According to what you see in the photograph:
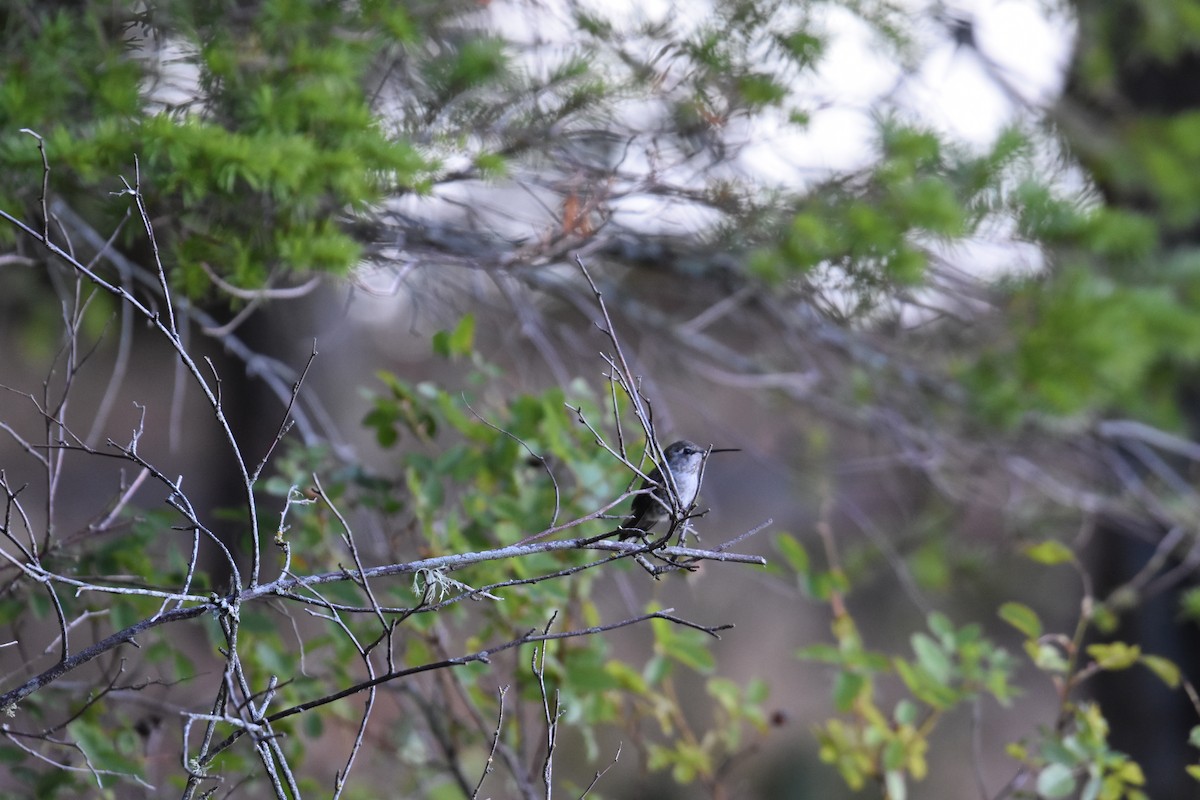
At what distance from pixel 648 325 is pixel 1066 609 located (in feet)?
18.9

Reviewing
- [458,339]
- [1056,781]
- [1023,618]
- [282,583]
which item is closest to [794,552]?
[1023,618]

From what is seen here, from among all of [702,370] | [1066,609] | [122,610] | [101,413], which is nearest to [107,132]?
[101,413]

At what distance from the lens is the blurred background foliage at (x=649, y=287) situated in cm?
210

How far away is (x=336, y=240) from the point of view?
2072mm

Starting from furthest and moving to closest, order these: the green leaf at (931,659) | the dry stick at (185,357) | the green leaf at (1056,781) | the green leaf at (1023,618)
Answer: the green leaf at (931,659)
the green leaf at (1023,618)
the green leaf at (1056,781)
the dry stick at (185,357)

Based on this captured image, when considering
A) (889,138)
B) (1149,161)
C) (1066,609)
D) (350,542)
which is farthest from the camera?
(1066,609)

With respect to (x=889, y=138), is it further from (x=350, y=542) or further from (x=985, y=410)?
(x=350, y=542)


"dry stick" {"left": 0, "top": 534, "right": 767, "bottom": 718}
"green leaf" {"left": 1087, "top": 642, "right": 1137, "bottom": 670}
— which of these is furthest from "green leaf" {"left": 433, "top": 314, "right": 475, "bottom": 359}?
"green leaf" {"left": 1087, "top": 642, "right": 1137, "bottom": 670}

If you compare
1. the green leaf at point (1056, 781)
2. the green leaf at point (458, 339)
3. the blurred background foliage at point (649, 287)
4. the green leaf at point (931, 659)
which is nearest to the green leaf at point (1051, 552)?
the blurred background foliage at point (649, 287)

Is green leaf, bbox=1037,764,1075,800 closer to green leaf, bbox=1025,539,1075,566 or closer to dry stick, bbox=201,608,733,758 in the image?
green leaf, bbox=1025,539,1075,566

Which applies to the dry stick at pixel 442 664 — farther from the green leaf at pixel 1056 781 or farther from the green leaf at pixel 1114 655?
the green leaf at pixel 1114 655

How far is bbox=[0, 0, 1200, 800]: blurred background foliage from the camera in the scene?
2102 millimetres

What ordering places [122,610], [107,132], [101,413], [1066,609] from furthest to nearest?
[1066,609], [101,413], [122,610], [107,132]

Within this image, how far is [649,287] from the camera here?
3904 mm
